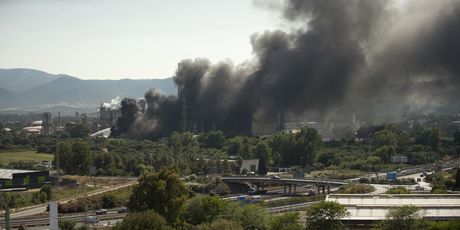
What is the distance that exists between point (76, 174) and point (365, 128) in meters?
49.8

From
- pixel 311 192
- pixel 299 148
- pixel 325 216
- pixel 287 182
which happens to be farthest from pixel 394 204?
pixel 299 148

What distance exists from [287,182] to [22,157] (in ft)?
116

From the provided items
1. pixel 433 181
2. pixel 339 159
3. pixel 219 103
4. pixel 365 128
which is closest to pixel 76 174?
pixel 339 159

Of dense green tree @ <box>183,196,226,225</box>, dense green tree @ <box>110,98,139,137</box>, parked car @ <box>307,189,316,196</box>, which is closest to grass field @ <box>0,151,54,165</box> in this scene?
dense green tree @ <box>110,98,139,137</box>

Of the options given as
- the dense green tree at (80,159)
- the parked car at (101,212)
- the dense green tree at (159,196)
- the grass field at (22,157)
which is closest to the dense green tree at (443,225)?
the dense green tree at (159,196)

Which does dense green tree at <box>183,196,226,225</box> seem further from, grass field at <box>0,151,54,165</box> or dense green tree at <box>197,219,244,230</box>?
grass field at <box>0,151,54,165</box>

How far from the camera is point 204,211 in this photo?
35.9 metres

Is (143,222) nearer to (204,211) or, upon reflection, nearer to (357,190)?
(204,211)

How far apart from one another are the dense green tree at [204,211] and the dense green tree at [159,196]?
2.76 ft

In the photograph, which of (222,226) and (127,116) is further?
(127,116)

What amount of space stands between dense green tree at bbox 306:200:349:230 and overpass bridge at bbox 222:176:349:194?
78.3 ft

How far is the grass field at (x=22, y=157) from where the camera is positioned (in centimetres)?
7838

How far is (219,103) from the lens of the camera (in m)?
106

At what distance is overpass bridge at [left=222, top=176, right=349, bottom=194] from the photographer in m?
59.0
